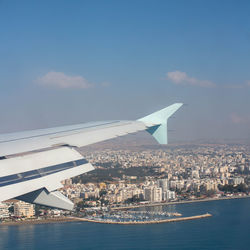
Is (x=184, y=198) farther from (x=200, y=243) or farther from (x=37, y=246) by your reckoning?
(x=37, y=246)

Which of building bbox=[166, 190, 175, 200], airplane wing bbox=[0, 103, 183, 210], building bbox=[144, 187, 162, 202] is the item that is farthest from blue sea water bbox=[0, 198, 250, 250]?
airplane wing bbox=[0, 103, 183, 210]

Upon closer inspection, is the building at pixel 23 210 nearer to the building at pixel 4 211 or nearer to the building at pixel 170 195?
the building at pixel 4 211

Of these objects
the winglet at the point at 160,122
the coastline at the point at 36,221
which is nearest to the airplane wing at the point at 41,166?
the winglet at the point at 160,122

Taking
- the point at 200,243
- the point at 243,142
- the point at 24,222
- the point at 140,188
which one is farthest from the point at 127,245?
the point at 243,142

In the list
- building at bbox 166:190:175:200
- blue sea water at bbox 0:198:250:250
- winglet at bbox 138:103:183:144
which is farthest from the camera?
building at bbox 166:190:175:200

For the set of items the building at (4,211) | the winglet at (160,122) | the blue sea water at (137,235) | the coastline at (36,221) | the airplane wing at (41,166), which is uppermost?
the winglet at (160,122)

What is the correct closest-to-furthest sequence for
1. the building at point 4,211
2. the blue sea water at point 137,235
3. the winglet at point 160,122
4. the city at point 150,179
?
1. the winglet at point 160,122
2. the blue sea water at point 137,235
3. the building at point 4,211
4. the city at point 150,179

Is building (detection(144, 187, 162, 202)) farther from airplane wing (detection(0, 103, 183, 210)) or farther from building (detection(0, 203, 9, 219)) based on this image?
airplane wing (detection(0, 103, 183, 210))
